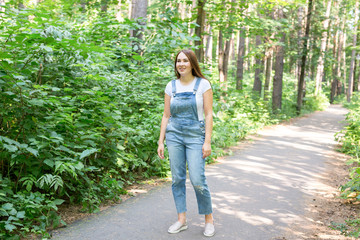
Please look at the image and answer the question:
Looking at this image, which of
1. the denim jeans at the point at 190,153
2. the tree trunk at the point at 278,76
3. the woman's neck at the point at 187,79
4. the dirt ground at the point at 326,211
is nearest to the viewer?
the denim jeans at the point at 190,153

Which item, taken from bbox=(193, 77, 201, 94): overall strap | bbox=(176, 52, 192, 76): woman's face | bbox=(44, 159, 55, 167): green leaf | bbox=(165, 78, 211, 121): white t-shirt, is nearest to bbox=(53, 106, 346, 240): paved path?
bbox=(44, 159, 55, 167): green leaf

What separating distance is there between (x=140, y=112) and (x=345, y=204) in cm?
451

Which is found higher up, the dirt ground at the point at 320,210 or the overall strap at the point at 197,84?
the overall strap at the point at 197,84

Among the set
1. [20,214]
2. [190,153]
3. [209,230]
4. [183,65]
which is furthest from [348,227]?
[20,214]

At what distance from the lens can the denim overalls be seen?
3.76 metres

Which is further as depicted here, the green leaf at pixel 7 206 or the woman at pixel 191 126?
the woman at pixel 191 126

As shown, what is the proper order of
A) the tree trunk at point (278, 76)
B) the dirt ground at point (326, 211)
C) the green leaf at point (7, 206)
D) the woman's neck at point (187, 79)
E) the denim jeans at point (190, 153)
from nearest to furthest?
the green leaf at point (7, 206) < the denim jeans at point (190, 153) < the woman's neck at point (187, 79) < the dirt ground at point (326, 211) < the tree trunk at point (278, 76)

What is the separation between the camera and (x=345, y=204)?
17.8 ft

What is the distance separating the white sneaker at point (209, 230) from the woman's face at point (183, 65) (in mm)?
1876

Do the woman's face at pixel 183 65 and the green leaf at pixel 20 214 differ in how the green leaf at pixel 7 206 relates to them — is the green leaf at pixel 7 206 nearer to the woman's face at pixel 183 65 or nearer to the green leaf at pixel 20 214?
the green leaf at pixel 20 214

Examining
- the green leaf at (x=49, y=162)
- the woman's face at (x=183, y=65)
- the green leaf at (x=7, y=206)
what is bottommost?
the green leaf at (x=7, y=206)

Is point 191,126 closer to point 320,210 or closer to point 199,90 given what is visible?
point 199,90

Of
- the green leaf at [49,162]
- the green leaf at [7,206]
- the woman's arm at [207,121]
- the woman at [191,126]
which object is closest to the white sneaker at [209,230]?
the woman at [191,126]

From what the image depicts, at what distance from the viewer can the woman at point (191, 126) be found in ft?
12.4
